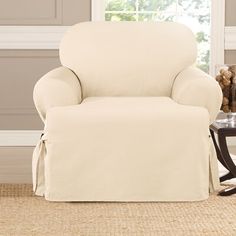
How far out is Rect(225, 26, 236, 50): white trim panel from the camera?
5789mm

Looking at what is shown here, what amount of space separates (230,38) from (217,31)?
122 mm

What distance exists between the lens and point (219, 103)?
3.61 metres

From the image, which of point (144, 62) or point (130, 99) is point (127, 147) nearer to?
point (130, 99)

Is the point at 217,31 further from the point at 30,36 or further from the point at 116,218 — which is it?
the point at 116,218

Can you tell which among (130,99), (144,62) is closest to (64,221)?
(130,99)

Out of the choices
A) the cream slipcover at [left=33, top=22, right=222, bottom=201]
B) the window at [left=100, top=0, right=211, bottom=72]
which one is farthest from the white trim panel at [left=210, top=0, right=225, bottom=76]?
the cream slipcover at [left=33, top=22, right=222, bottom=201]

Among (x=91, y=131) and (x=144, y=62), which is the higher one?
(x=144, y=62)

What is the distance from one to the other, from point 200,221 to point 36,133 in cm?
307

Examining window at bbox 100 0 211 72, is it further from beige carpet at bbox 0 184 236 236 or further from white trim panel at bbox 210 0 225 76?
beige carpet at bbox 0 184 236 236

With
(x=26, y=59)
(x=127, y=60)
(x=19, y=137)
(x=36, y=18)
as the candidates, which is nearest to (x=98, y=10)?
(x=36, y=18)

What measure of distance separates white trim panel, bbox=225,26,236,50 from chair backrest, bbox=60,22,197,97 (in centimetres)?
165

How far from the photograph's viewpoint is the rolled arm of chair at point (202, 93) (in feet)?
11.8

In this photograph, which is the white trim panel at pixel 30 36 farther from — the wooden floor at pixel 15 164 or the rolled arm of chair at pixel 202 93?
the rolled arm of chair at pixel 202 93

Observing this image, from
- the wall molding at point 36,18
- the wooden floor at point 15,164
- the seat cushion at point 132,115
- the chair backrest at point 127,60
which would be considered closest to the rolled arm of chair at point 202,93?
the seat cushion at point 132,115
